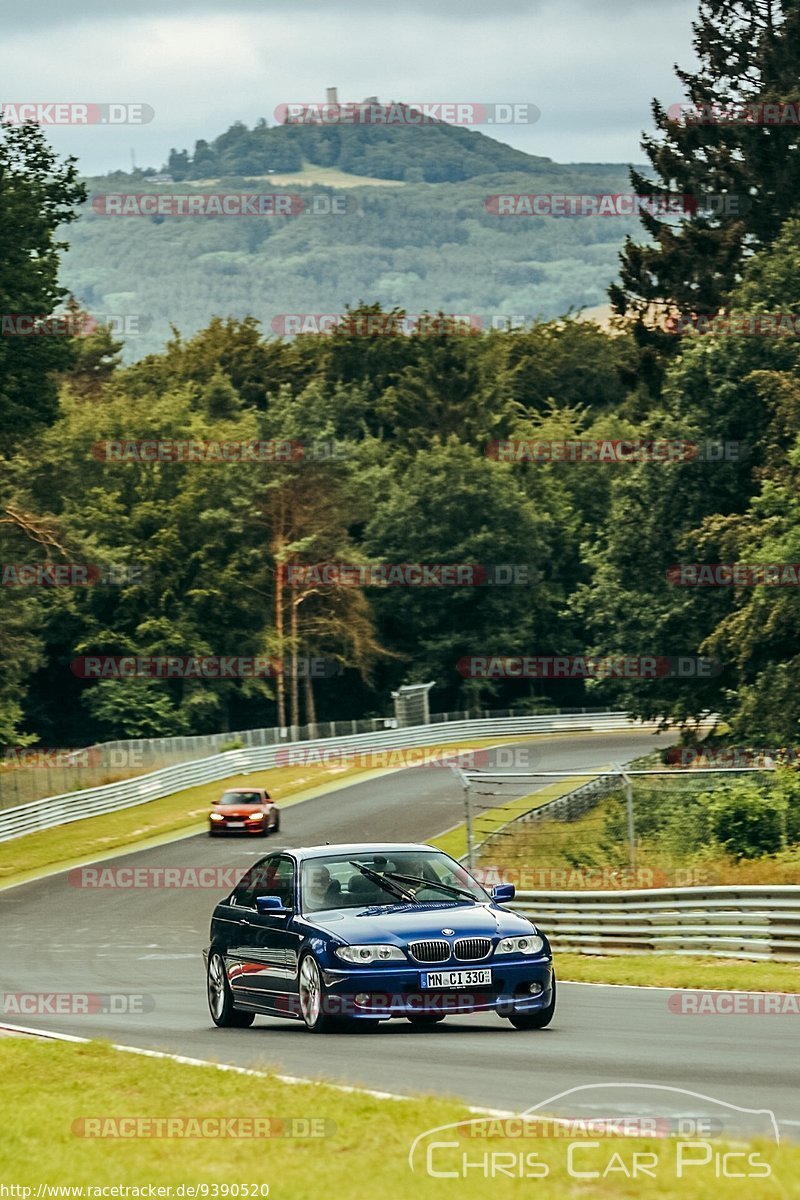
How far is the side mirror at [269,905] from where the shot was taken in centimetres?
1461

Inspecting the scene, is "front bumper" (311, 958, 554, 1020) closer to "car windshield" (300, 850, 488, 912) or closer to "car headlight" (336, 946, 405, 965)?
"car headlight" (336, 946, 405, 965)

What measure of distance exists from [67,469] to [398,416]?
3234 cm

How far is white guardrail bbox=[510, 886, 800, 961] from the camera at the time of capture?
20.0 meters

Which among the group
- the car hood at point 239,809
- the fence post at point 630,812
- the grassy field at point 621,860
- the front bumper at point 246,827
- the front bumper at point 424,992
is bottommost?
the front bumper at point 246,827

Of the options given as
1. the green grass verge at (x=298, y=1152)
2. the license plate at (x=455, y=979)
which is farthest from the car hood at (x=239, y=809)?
the green grass verge at (x=298, y=1152)

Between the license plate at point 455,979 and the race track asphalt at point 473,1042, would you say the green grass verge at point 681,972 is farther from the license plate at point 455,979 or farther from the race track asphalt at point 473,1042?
the license plate at point 455,979

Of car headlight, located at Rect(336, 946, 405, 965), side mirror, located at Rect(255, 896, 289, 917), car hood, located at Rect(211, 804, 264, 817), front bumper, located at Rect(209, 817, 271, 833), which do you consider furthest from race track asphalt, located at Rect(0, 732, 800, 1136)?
car hood, located at Rect(211, 804, 264, 817)

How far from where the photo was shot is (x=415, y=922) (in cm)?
1381

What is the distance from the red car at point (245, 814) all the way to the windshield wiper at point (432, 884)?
33.9m

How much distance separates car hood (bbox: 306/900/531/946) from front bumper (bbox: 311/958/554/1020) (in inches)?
8.8

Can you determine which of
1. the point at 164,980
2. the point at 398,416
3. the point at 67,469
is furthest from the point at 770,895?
the point at 398,416

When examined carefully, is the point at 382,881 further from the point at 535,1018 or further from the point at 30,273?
the point at 30,273

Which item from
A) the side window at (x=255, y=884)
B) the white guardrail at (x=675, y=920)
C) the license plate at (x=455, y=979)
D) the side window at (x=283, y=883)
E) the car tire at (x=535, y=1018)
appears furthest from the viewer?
the white guardrail at (x=675, y=920)

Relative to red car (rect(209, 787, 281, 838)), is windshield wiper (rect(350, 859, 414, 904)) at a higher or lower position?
higher
